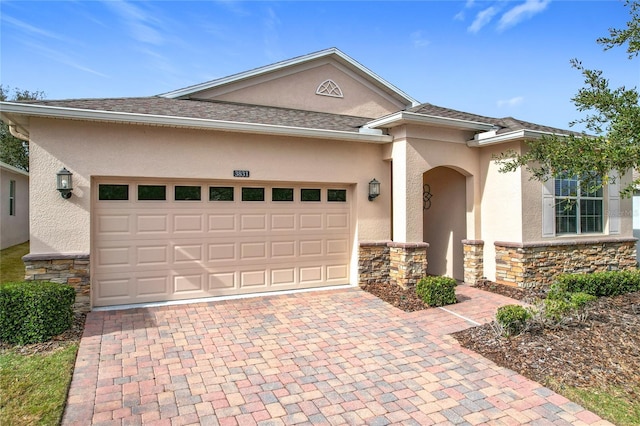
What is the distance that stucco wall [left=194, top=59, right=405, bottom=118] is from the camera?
11.0m

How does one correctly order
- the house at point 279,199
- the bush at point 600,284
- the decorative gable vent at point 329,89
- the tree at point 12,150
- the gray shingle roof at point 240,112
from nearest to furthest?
the house at point 279,199 → the gray shingle roof at point 240,112 → the bush at point 600,284 → the decorative gable vent at point 329,89 → the tree at point 12,150

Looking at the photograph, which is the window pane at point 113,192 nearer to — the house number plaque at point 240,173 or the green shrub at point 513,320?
the house number plaque at point 240,173

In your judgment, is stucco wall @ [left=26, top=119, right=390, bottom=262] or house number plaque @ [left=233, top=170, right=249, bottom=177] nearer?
stucco wall @ [left=26, top=119, right=390, bottom=262]

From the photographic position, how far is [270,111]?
995 centimetres

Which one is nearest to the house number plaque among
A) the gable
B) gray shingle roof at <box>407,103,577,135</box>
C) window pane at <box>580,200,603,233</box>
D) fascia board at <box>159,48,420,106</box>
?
the gable

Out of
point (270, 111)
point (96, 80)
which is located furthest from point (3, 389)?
point (96, 80)

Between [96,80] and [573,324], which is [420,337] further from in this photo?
[96,80]

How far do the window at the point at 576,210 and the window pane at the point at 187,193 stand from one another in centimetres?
865

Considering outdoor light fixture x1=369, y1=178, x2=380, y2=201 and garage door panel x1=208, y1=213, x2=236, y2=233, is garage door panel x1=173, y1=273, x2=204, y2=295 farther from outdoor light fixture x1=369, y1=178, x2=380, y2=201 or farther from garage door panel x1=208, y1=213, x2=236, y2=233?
outdoor light fixture x1=369, y1=178, x2=380, y2=201

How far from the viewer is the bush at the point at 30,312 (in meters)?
5.62

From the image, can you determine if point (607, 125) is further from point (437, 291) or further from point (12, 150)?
point (12, 150)

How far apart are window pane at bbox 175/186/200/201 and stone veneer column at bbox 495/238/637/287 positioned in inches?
288

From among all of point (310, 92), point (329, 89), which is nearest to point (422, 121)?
point (329, 89)

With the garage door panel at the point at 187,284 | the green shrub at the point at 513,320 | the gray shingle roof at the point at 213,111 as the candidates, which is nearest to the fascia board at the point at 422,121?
the gray shingle roof at the point at 213,111
